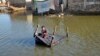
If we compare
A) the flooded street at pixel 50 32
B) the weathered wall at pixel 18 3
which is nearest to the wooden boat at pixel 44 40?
the flooded street at pixel 50 32

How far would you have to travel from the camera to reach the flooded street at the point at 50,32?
21.9m

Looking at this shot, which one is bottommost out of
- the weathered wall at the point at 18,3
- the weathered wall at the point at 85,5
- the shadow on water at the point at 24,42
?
the weathered wall at the point at 18,3

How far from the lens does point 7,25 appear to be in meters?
34.3

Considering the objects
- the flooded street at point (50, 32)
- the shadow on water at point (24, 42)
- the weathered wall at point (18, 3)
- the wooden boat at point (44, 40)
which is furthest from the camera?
the weathered wall at point (18, 3)

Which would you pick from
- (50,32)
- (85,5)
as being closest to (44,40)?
(50,32)

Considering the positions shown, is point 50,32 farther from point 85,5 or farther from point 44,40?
point 85,5

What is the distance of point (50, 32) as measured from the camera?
94.4 feet

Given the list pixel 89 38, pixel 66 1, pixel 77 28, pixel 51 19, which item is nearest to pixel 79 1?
pixel 66 1

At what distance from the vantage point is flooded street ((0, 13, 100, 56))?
71.9 ft

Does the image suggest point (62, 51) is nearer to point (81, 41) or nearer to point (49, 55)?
point (49, 55)

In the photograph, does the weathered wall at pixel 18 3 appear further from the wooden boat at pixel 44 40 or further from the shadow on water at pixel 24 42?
the wooden boat at pixel 44 40

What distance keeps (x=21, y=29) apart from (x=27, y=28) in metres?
0.83

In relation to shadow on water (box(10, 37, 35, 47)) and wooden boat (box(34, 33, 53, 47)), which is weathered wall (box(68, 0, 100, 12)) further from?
wooden boat (box(34, 33, 53, 47))

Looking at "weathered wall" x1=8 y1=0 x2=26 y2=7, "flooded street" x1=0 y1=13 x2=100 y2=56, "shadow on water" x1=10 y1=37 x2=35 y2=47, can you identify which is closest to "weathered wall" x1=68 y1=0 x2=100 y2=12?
"flooded street" x1=0 y1=13 x2=100 y2=56
